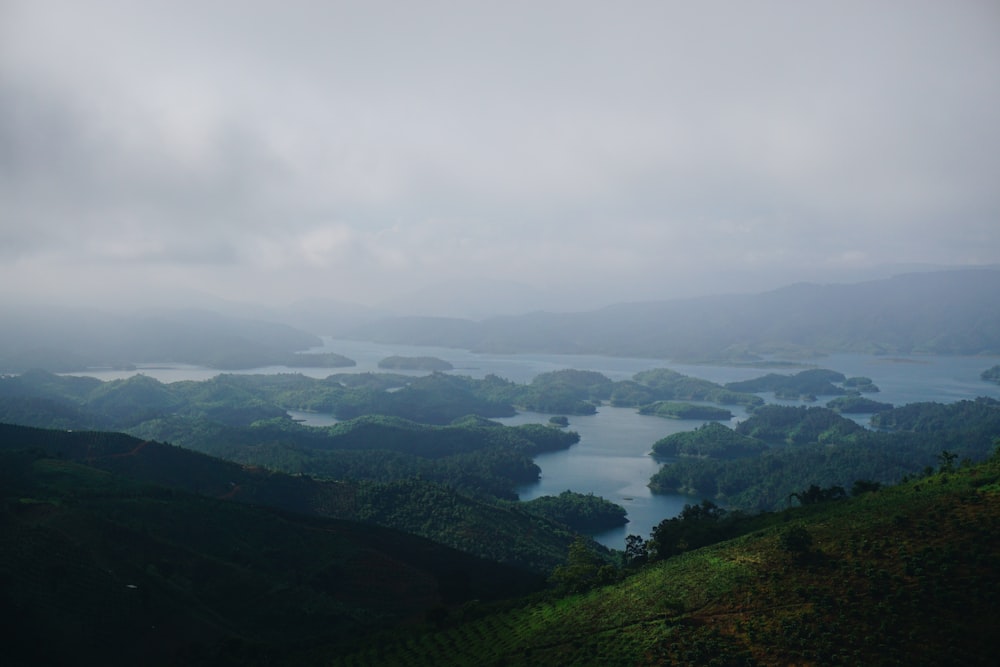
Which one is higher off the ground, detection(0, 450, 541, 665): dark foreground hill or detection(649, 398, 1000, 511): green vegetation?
detection(0, 450, 541, 665): dark foreground hill

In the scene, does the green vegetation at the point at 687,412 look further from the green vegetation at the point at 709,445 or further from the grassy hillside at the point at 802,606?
the grassy hillside at the point at 802,606

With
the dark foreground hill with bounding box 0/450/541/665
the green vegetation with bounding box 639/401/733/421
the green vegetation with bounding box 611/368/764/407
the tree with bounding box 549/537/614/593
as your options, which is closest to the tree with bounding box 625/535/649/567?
the dark foreground hill with bounding box 0/450/541/665

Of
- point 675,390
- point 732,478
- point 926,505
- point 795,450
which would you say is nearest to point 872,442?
point 795,450

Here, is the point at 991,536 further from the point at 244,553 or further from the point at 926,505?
the point at 244,553

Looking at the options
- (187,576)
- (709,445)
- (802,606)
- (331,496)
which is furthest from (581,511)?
(802,606)

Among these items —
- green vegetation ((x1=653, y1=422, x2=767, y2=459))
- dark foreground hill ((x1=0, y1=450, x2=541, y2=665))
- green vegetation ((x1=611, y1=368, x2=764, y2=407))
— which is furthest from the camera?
green vegetation ((x1=611, y1=368, x2=764, y2=407))

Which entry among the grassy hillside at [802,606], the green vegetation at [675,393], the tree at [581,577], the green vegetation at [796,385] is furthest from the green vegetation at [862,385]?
the tree at [581,577]

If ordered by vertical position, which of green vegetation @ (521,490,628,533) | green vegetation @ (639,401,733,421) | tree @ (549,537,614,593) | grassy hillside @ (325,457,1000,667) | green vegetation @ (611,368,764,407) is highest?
grassy hillside @ (325,457,1000,667)

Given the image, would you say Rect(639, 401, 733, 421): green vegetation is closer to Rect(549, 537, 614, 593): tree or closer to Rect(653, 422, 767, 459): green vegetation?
Rect(653, 422, 767, 459): green vegetation
